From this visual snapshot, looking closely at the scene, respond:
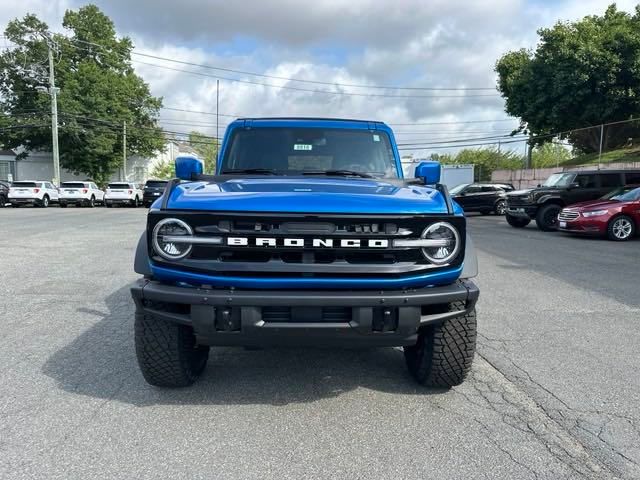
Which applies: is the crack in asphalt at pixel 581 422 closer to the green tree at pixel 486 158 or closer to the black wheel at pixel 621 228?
the black wheel at pixel 621 228

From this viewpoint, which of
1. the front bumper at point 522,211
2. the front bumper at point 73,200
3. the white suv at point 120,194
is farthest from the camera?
the white suv at point 120,194

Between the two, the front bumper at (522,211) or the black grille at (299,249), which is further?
the front bumper at (522,211)

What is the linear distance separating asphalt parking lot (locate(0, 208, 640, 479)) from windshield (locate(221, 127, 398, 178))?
1567 millimetres

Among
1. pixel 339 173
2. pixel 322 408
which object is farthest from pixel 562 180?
pixel 322 408

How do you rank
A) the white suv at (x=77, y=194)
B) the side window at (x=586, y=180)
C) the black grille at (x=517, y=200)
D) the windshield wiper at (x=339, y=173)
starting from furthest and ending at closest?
1. the white suv at (x=77, y=194)
2. the black grille at (x=517, y=200)
3. the side window at (x=586, y=180)
4. the windshield wiper at (x=339, y=173)

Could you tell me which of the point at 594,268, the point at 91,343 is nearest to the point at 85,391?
the point at 91,343

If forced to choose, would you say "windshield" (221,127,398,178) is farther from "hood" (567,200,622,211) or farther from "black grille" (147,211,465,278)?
"hood" (567,200,622,211)

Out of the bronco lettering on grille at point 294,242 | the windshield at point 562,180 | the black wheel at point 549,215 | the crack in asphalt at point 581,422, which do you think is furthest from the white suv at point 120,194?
the bronco lettering on grille at point 294,242

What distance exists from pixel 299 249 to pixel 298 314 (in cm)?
36

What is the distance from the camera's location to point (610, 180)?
52.5 ft

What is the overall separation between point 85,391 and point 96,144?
4411cm

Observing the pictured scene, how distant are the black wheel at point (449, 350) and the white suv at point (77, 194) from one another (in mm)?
32837

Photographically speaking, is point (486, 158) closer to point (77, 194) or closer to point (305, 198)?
point (77, 194)

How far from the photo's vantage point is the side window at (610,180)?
16.0m
